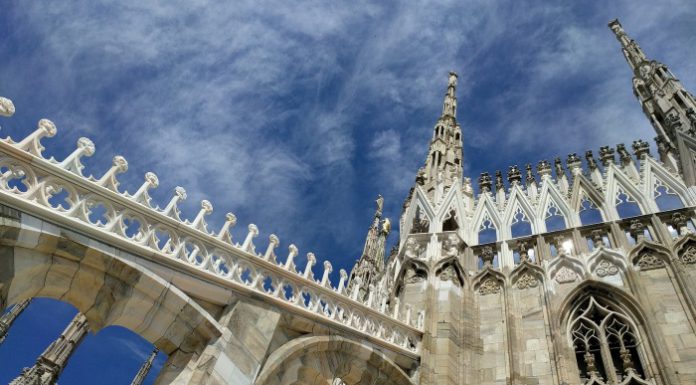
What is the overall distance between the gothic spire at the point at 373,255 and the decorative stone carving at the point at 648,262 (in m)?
13.0

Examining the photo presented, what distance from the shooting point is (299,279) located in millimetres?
8352

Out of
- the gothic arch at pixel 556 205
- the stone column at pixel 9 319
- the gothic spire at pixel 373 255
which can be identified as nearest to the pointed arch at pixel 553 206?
the gothic arch at pixel 556 205

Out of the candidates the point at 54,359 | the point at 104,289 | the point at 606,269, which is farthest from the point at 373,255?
the point at 104,289

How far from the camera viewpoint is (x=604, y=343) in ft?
31.4

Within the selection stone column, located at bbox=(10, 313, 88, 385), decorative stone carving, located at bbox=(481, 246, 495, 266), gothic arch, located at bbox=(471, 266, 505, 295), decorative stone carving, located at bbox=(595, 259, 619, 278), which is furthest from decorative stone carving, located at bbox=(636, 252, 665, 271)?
stone column, located at bbox=(10, 313, 88, 385)

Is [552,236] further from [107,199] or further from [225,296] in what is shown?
[107,199]

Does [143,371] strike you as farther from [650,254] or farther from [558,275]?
[650,254]

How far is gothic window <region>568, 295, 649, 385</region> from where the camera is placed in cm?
905

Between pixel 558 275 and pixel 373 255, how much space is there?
16011 mm

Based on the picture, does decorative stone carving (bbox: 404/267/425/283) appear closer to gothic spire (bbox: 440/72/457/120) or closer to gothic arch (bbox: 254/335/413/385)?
gothic arch (bbox: 254/335/413/385)

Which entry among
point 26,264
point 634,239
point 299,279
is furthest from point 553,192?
point 26,264

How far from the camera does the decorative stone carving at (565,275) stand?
10.9 m

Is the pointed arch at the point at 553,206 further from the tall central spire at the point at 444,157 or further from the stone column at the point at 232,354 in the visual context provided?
the stone column at the point at 232,354

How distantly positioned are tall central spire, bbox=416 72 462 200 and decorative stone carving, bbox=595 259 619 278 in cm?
439
